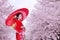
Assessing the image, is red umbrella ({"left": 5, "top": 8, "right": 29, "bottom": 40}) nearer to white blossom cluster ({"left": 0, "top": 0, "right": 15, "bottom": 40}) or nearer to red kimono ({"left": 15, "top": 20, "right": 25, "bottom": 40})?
red kimono ({"left": 15, "top": 20, "right": 25, "bottom": 40})

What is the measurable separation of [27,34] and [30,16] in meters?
0.28

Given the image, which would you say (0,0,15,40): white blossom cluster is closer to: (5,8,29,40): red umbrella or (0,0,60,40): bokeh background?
(0,0,60,40): bokeh background

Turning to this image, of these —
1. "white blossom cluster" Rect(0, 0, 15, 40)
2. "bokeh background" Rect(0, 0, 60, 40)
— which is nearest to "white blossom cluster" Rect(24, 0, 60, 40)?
"bokeh background" Rect(0, 0, 60, 40)

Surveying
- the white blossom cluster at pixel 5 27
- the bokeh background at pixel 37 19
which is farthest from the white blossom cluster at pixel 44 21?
the white blossom cluster at pixel 5 27

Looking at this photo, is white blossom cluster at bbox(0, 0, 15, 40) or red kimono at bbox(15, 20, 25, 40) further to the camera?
white blossom cluster at bbox(0, 0, 15, 40)

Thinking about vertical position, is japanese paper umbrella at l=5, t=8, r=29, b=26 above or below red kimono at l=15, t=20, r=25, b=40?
above

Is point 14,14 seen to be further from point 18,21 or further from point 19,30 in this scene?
point 19,30

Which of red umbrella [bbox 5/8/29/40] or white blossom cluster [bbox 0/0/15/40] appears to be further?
white blossom cluster [bbox 0/0/15/40]

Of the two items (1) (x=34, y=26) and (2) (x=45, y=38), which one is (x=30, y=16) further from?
(2) (x=45, y=38)

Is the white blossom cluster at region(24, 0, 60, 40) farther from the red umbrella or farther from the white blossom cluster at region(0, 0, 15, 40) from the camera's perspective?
the white blossom cluster at region(0, 0, 15, 40)

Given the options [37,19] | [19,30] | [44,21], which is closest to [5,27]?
[19,30]

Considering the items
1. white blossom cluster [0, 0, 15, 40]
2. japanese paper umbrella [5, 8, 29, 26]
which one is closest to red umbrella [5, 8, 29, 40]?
japanese paper umbrella [5, 8, 29, 26]

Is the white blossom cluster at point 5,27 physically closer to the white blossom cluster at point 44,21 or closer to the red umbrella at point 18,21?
the red umbrella at point 18,21

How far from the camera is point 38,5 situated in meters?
3.37
